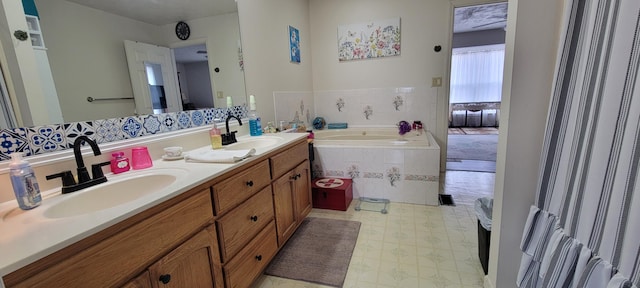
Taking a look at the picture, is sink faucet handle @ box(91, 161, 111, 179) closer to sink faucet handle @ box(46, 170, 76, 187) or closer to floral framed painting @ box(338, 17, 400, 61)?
sink faucet handle @ box(46, 170, 76, 187)

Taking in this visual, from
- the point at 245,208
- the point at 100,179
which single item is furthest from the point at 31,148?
the point at 245,208

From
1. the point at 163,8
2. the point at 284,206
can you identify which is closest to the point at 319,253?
the point at 284,206

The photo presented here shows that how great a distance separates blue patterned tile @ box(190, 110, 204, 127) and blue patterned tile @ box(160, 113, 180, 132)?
0.13m

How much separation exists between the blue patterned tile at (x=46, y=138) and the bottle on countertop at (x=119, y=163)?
6.5 inches

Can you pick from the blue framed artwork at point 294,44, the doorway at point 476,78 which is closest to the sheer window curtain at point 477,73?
the doorway at point 476,78

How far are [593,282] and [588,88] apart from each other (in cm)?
53

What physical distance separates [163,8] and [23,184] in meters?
1.15

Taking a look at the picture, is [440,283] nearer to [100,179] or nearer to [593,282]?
[593,282]

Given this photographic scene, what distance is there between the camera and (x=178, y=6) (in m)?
1.58

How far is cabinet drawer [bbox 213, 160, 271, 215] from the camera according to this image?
110cm

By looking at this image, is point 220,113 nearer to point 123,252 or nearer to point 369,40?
point 123,252

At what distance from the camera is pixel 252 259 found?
1.34m

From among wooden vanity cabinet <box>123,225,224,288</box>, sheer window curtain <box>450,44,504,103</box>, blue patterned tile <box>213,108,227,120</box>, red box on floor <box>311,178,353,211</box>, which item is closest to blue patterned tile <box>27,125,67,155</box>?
wooden vanity cabinet <box>123,225,224,288</box>

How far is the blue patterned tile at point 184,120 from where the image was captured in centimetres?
158
